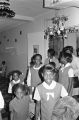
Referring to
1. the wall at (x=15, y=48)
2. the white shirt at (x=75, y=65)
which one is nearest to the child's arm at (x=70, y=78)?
the white shirt at (x=75, y=65)

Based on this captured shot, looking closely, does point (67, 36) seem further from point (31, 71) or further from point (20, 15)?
point (20, 15)

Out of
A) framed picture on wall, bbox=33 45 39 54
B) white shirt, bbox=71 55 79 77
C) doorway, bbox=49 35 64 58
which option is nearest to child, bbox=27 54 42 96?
white shirt, bbox=71 55 79 77

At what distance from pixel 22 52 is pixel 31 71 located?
3950 millimetres

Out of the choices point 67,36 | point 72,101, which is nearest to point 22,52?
point 67,36

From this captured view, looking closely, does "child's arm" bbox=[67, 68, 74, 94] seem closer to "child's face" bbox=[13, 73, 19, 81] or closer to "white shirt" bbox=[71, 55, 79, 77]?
"white shirt" bbox=[71, 55, 79, 77]

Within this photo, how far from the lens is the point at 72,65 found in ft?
9.93

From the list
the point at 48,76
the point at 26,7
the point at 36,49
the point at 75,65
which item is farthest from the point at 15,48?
the point at 48,76

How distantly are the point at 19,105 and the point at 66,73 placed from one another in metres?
0.80

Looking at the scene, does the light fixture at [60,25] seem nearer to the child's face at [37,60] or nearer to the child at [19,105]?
the child's face at [37,60]

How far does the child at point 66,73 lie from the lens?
274 centimetres

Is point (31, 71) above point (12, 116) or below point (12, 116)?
above

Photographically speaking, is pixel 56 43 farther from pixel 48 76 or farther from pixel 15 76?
pixel 48 76

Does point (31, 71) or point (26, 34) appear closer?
point (31, 71)

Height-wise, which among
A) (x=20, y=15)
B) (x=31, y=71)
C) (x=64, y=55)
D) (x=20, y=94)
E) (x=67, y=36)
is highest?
(x=20, y=15)
